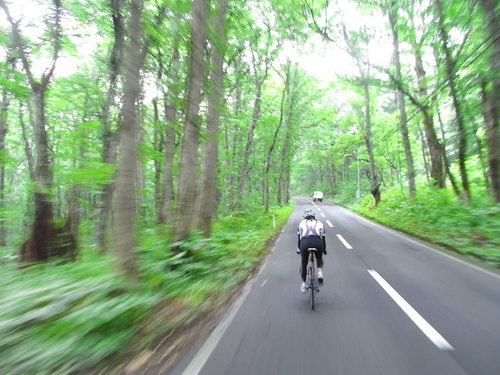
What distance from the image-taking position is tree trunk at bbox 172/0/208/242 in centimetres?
645

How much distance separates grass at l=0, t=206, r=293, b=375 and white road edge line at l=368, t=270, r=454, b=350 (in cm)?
318

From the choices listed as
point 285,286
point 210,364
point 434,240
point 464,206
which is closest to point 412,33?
Answer: point 464,206

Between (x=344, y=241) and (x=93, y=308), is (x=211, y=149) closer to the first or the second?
(x=93, y=308)

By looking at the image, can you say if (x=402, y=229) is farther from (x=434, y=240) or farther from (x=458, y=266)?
(x=458, y=266)

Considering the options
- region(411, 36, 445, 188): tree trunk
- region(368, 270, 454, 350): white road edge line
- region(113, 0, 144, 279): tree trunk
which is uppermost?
region(411, 36, 445, 188): tree trunk

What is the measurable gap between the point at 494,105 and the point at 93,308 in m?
13.3

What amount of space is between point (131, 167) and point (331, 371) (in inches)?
155

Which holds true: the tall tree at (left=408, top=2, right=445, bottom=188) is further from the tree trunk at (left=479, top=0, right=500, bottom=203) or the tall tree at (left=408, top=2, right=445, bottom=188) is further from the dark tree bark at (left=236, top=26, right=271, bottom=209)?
the dark tree bark at (left=236, top=26, right=271, bottom=209)

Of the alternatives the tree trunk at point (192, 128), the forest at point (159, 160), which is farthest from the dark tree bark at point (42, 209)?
the tree trunk at point (192, 128)

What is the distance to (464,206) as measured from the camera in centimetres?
1214

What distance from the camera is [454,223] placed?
457 inches

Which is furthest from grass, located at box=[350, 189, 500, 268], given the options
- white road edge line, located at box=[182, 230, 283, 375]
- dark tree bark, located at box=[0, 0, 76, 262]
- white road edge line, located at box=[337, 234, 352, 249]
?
dark tree bark, located at box=[0, 0, 76, 262]

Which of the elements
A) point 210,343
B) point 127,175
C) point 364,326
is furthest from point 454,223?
point 127,175

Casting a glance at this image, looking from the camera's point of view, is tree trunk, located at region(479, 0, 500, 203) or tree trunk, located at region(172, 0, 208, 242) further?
tree trunk, located at region(479, 0, 500, 203)
